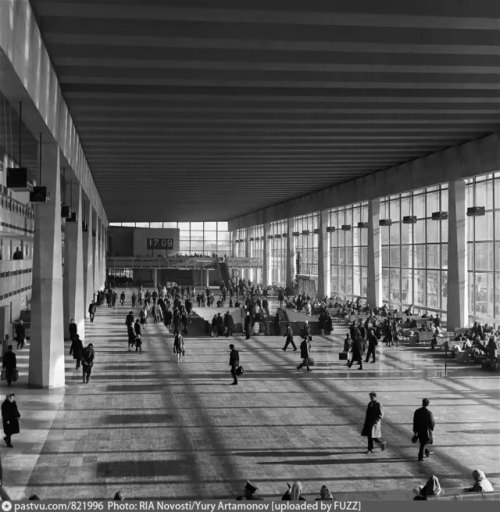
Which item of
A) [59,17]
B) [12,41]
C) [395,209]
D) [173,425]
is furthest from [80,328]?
[395,209]

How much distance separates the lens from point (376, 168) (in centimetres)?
3228

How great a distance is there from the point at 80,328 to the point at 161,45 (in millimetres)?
15211

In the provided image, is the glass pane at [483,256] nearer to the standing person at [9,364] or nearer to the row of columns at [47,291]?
the row of columns at [47,291]

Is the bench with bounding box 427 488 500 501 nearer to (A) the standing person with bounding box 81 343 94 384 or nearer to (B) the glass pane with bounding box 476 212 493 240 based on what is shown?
(A) the standing person with bounding box 81 343 94 384

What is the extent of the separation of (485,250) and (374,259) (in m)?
7.31

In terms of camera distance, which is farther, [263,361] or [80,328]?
[80,328]

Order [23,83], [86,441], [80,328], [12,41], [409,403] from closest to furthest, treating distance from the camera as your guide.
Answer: [12,41], [23,83], [86,441], [409,403], [80,328]

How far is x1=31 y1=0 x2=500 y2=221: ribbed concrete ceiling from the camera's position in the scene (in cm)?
1098

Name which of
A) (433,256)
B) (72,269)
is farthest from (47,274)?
(433,256)

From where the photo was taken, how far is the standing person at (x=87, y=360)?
16.3 m

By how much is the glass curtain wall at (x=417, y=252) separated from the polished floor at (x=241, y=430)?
1548 cm

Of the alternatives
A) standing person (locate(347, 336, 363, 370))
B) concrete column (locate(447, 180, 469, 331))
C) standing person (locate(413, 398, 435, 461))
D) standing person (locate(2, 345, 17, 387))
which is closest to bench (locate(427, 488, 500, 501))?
standing person (locate(413, 398, 435, 461))

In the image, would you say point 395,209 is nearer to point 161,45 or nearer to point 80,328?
point 80,328

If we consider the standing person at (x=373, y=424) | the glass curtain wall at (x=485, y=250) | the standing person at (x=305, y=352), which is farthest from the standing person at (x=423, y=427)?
the glass curtain wall at (x=485, y=250)
